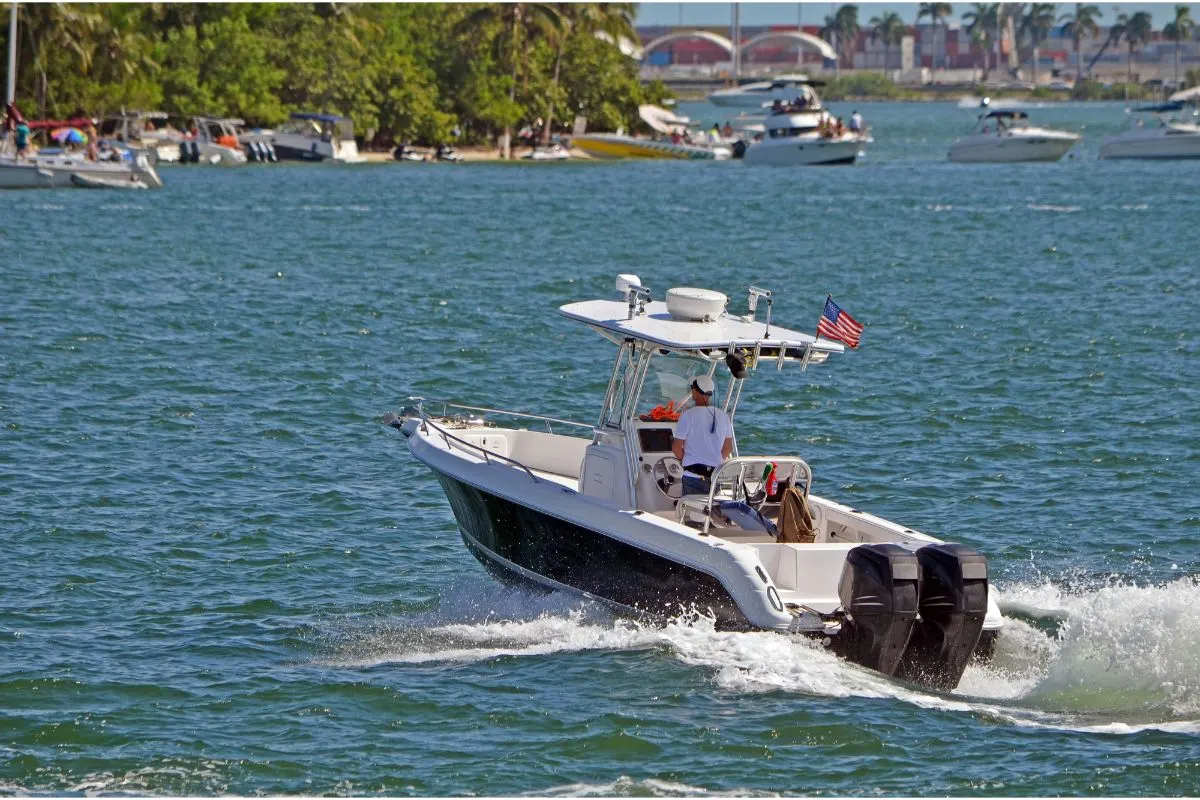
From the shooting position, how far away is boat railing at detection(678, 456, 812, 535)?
14.1m

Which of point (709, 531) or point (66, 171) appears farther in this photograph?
point (66, 171)

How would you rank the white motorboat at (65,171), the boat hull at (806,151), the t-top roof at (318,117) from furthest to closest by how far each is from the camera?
the boat hull at (806,151) → the t-top roof at (318,117) → the white motorboat at (65,171)

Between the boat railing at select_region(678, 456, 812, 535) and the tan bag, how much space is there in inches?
6.5

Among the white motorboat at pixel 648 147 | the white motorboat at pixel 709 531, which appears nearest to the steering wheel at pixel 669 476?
the white motorboat at pixel 709 531

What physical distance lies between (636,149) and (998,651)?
288 feet

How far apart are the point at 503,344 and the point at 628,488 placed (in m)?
16.9

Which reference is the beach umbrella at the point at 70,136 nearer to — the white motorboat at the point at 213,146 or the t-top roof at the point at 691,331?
the white motorboat at the point at 213,146

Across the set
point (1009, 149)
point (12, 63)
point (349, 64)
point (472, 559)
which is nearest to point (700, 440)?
point (472, 559)

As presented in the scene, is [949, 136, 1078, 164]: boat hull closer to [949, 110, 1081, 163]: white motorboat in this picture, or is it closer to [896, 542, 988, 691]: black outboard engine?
[949, 110, 1081, 163]: white motorboat

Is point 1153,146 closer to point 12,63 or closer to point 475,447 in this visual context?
point 12,63

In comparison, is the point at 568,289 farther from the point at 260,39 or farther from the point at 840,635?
the point at 260,39

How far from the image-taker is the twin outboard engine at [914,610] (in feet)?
41.4

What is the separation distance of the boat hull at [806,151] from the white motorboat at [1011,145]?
18.3 ft

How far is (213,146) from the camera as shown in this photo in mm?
84062
